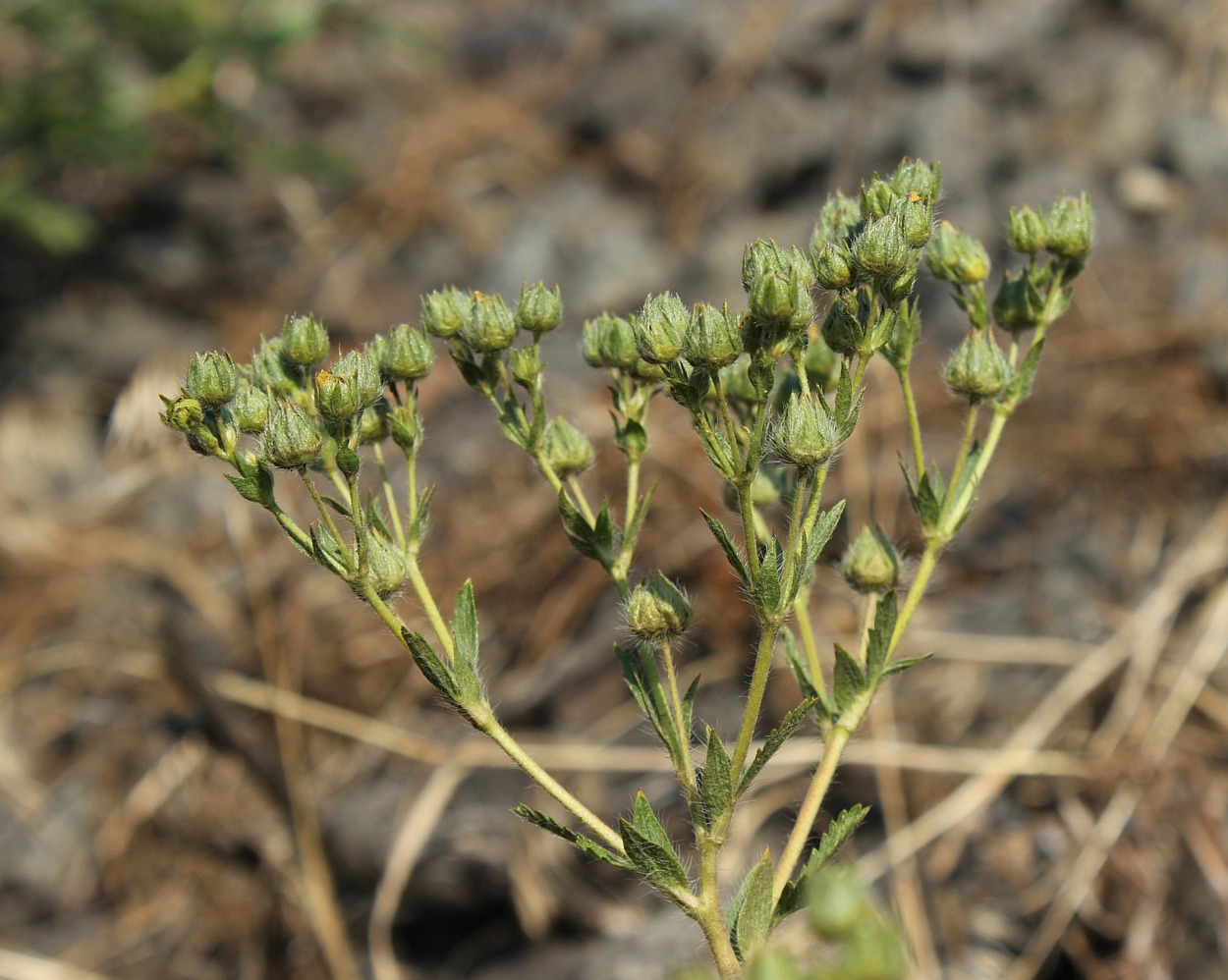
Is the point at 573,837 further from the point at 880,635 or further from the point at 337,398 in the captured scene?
the point at 337,398

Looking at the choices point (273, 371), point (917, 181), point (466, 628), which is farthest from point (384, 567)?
point (917, 181)

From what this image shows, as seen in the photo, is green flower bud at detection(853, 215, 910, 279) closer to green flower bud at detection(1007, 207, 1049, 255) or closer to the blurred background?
green flower bud at detection(1007, 207, 1049, 255)

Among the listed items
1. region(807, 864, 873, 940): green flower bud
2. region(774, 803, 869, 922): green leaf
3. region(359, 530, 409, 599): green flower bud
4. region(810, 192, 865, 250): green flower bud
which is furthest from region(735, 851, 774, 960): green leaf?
region(810, 192, 865, 250): green flower bud

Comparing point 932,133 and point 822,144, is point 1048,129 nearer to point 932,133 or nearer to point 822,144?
point 932,133

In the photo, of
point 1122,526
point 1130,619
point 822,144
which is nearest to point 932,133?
point 822,144

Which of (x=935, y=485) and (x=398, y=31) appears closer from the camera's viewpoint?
(x=935, y=485)

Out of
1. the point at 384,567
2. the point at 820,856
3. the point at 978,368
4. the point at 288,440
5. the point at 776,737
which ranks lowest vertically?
the point at 820,856

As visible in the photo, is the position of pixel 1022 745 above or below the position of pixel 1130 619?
below
